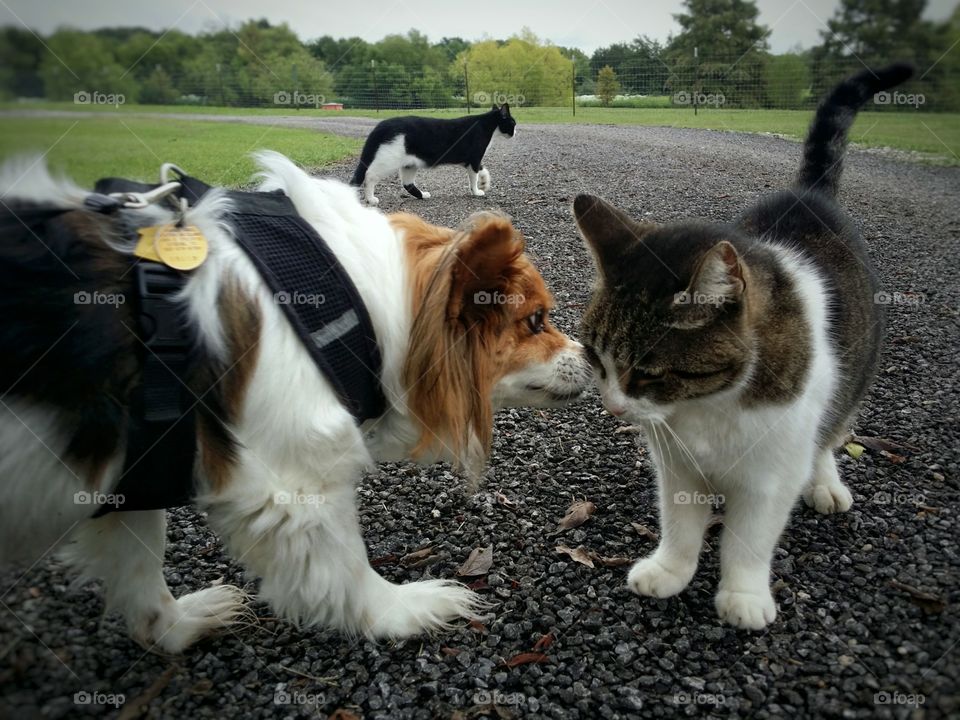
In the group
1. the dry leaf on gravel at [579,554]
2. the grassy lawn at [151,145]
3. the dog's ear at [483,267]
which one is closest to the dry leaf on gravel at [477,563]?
the dry leaf on gravel at [579,554]

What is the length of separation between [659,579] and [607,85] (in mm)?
3377

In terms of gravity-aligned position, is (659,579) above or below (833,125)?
below

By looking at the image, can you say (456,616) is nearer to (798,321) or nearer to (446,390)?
(446,390)

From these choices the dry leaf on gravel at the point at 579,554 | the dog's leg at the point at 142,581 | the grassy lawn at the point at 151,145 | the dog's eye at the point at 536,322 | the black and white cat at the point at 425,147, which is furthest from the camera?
the black and white cat at the point at 425,147

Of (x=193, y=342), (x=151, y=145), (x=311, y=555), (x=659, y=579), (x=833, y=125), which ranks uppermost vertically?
(x=833, y=125)

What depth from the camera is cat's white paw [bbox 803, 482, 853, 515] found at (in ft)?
9.66

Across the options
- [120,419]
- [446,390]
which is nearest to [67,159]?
[120,419]

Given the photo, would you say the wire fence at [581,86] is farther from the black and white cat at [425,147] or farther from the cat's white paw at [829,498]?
the cat's white paw at [829,498]

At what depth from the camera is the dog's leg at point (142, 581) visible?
2.19 m

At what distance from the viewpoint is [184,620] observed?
2.38 metres

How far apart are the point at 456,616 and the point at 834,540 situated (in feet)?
5.91

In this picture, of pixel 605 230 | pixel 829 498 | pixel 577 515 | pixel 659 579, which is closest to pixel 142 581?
pixel 577 515

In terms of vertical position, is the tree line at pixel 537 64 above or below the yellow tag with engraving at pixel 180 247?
above

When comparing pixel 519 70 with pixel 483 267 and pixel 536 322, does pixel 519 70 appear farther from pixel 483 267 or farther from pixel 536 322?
pixel 483 267
